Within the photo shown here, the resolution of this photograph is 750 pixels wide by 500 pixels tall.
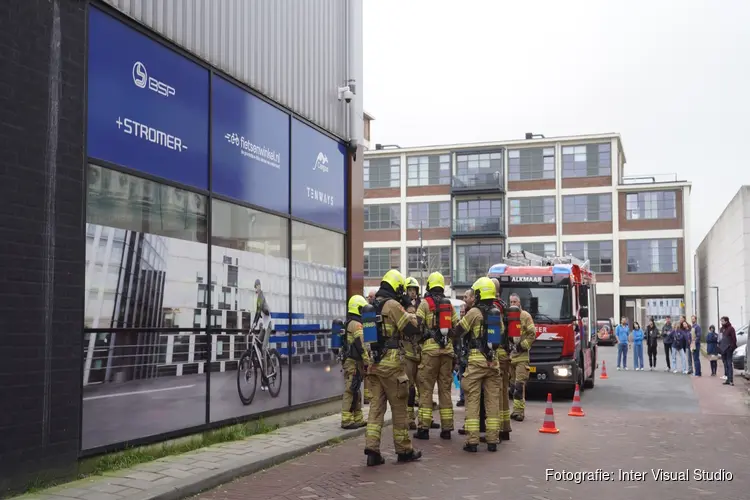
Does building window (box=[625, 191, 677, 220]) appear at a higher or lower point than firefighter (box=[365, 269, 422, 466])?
higher

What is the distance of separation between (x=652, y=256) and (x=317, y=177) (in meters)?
49.5

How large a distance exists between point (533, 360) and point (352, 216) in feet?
18.1

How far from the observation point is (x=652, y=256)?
189 feet

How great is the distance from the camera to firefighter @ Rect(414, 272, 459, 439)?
35.7 ft

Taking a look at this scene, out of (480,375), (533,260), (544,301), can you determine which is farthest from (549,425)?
(533,260)

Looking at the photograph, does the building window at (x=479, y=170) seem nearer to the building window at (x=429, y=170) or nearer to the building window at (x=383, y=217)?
the building window at (x=429, y=170)

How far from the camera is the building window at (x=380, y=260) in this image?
2518 inches

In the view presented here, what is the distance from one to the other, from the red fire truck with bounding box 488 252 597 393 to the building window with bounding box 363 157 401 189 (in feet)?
151

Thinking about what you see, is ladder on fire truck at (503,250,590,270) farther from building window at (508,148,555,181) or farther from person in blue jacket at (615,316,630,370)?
building window at (508,148,555,181)

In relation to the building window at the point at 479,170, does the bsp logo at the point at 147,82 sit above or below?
below

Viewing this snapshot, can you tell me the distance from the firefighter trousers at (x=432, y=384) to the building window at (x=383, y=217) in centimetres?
5305

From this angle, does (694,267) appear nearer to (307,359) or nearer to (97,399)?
(307,359)

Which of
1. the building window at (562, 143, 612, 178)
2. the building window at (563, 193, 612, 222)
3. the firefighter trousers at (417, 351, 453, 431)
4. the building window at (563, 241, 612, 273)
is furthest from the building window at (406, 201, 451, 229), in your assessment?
the firefighter trousers at (417, 351, 453, 431)

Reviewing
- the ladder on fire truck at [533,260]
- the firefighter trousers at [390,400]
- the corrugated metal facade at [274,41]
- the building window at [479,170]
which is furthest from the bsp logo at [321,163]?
the building window at [479,170]
